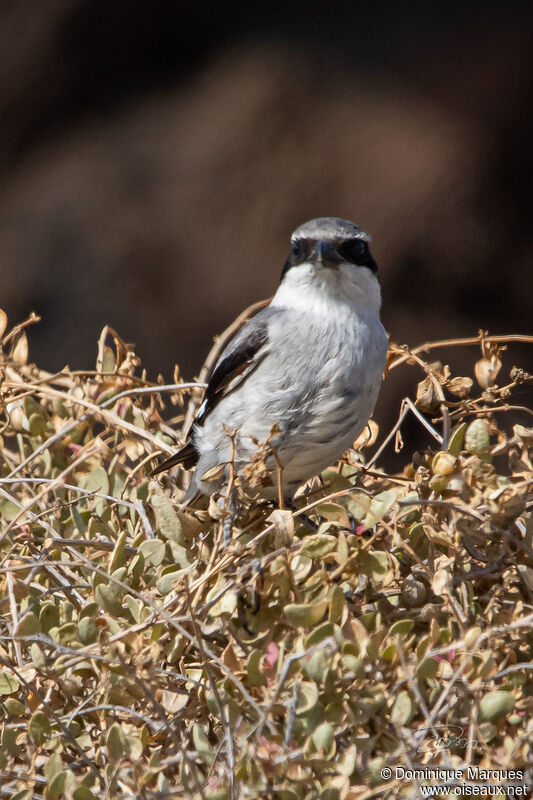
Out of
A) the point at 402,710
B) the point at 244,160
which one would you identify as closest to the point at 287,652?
the point at 402,710

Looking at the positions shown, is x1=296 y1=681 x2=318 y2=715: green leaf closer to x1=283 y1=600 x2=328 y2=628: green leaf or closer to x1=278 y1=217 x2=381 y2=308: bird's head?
x1=283 y1=600 x2=328 y2=628: green leaf

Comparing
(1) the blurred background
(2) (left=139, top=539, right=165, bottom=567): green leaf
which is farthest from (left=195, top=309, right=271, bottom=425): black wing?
(1) the blurred background

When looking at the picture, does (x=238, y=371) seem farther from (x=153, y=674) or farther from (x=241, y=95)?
(x=241, y=95)

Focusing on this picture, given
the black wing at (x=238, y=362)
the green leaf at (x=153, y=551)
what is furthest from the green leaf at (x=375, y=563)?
the black wing at (x=238, y=362)

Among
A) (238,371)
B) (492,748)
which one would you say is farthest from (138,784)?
(238,371)

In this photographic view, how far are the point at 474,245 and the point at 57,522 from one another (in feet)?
8.58

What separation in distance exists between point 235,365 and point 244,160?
7.15 ft

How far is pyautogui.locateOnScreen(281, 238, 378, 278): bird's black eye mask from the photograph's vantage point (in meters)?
2.07

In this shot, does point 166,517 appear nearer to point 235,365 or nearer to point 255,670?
point 255,670

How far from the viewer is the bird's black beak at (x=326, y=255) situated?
2.02m

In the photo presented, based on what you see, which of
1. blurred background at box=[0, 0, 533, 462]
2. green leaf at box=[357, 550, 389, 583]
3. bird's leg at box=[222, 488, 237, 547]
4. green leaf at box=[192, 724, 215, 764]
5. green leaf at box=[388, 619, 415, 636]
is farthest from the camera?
blurred background at box=[0, 0, 533, 462]

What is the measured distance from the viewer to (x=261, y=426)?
1891mm

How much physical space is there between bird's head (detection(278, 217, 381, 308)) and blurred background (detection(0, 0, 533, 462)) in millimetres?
1733

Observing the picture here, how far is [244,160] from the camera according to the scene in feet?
13.2
